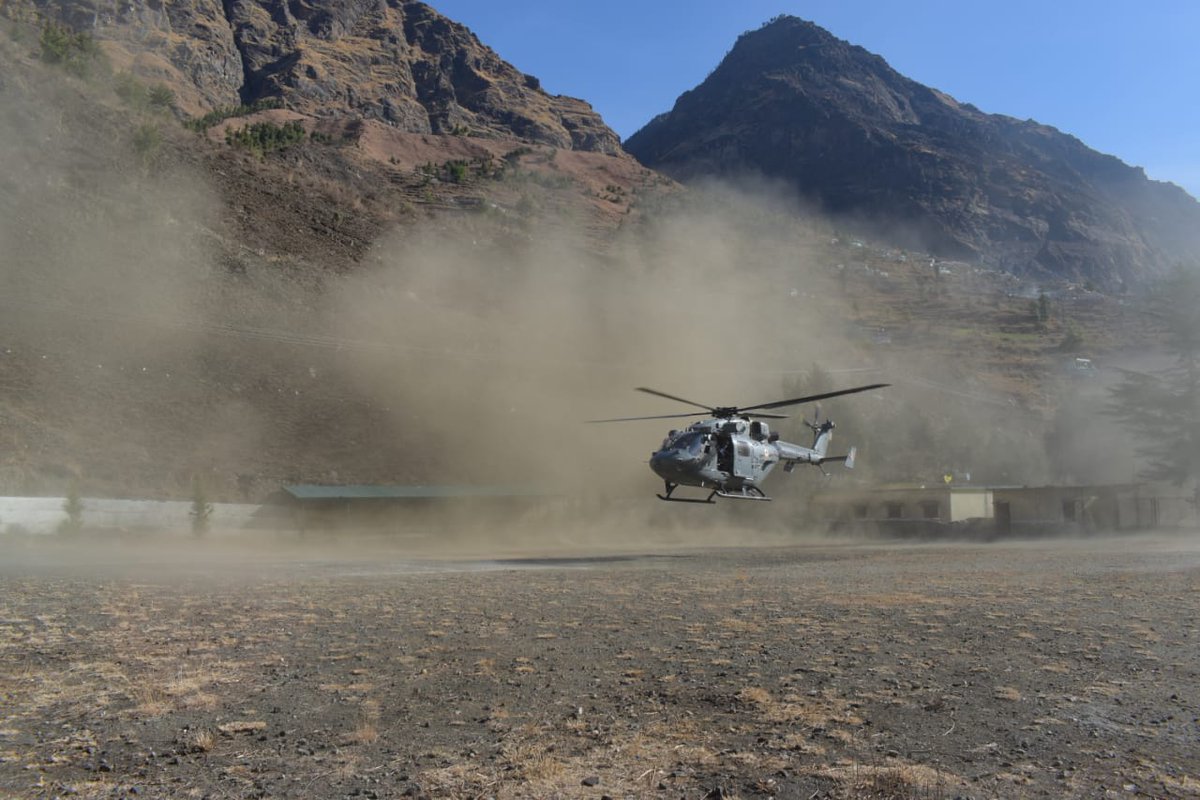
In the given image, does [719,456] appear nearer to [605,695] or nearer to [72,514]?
[605,695]

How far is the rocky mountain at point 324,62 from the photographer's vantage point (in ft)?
474

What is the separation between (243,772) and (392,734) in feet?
3.60

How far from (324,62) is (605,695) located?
187 metres

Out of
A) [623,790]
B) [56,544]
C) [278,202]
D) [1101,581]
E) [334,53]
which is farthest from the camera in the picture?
[334,53]

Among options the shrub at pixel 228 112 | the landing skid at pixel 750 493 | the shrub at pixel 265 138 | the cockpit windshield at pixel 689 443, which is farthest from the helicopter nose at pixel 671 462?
the shrub at pixel 228 112

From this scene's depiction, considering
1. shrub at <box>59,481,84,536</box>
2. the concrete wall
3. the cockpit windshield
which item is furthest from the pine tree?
the cockpit windshield

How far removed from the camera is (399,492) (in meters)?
45.4

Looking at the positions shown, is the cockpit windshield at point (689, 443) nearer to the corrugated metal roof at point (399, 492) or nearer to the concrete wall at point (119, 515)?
the corrugated metal roof at point (399, 492)

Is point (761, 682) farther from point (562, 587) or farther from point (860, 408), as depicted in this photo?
point (860, 408)

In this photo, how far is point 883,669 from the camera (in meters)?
8.12

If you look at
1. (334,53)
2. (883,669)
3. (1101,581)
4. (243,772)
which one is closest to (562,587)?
(883,669)

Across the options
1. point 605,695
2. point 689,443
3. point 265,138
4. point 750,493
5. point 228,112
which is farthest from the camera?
point 228,112

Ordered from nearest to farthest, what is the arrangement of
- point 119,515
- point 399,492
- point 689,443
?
point 689,443, point 119,515, point 399,492

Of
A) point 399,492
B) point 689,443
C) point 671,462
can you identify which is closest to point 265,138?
point 399,492
